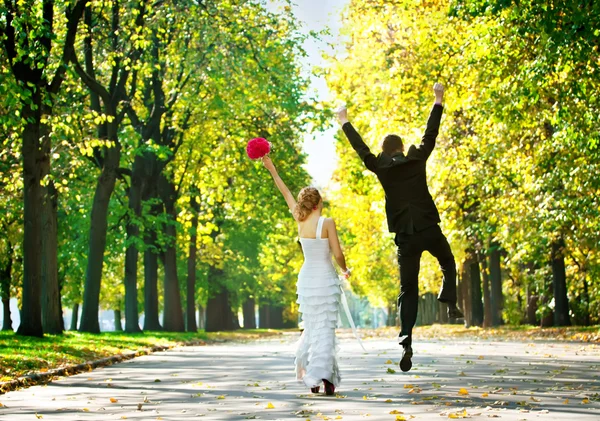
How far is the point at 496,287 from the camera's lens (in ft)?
134

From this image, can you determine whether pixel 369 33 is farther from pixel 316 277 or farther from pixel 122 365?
pixel 316 277

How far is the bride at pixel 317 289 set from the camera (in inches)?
439

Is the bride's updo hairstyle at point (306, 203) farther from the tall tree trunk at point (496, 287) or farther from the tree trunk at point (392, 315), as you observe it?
the tree trunk at point (392, 315)

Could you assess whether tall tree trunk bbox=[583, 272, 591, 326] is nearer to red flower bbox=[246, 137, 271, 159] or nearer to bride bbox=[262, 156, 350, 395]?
bride bbox=[262, 156, 350, 395]

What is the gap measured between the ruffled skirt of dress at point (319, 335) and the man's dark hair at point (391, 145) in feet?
5.20

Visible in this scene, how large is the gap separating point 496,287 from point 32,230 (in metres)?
22.3

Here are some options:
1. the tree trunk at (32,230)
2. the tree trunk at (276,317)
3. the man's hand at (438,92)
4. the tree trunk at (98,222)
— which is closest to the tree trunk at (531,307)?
the tree trunk at (98,222)

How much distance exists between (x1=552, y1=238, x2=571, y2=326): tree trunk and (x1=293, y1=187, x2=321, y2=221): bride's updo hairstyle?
2268 centimetres

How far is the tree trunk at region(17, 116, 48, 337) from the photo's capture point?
22.9 metres

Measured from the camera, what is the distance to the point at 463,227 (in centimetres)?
3631

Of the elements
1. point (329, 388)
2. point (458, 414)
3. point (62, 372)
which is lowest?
point (458, 414)

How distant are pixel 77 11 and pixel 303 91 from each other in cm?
1276

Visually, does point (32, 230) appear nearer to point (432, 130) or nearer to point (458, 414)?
point (432, 130)

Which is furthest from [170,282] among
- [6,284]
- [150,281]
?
[6,284]
